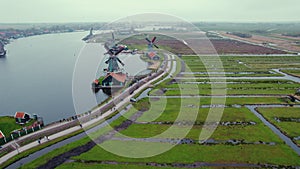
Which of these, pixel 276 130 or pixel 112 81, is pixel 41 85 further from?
pixel 276 130

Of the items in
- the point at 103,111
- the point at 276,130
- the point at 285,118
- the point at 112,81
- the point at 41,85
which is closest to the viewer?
the point at 276,130

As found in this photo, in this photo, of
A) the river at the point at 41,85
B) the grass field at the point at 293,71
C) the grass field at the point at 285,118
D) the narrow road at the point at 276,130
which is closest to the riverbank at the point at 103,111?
the river at the point at 41,85

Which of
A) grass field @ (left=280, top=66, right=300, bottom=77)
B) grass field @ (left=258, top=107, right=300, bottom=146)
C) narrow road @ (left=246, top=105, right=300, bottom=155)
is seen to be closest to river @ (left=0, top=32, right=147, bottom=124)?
narrow road @ (left=246, top=105, right=300, bottom=155)

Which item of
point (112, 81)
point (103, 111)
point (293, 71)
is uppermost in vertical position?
point (112, 81)

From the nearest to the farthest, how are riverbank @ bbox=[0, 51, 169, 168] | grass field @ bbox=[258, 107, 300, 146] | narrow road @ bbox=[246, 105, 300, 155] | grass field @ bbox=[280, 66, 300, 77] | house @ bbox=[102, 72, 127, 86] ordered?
narrow road @ bbox=[246, 105, 300, 155] → riverbank @ bbox=[0, 51, 169, 168] → grass field @ bbox=[258, 107, 300, 146] → house @ bbox=[102, 72, 127, 86] → grass field @ bbox=[280, 66, 300, 77]

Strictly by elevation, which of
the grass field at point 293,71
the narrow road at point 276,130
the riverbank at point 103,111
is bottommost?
the narrow road at point 276,130

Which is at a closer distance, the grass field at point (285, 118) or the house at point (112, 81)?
the grass field at point (285, 118)

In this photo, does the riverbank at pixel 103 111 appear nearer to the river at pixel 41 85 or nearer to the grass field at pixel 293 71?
the river at pixel 41 85

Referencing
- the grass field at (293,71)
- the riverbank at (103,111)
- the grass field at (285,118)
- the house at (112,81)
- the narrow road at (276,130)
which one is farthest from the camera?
the grass field at (293,71)

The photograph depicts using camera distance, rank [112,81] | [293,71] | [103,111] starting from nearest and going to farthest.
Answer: [103,111], [112,81], [293,71]

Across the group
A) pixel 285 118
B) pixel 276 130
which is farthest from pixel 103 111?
pixel 285 118

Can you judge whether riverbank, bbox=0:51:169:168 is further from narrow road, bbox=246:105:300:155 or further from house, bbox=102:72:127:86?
narrow road, bbox=246:105:300:155
